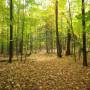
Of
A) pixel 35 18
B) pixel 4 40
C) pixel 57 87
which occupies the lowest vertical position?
pixel 57 87

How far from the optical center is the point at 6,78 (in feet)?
34.1

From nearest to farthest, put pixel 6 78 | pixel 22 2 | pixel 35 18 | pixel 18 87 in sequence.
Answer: pixel 18 87, pixel 6 78, pixel 22 2, pixel 35 18

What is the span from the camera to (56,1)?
2428 centimetres

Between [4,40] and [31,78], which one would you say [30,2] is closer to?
[31,78]

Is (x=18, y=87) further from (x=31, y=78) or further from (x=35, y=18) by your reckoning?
(x=35, y=18)

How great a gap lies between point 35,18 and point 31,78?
2113 centimetres

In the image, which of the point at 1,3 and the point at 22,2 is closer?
the point at 22,2

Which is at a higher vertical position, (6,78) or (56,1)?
(56,1)

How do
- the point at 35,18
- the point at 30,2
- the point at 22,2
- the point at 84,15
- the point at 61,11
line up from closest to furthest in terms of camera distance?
the point at 84,15 < the point at 30,2 < the point at 22,2 < the point at 61,11 < the point at 35,18

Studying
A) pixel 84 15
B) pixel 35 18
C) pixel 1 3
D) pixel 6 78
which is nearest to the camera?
pixel 6 78

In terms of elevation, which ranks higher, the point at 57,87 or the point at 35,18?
the point at 35,18

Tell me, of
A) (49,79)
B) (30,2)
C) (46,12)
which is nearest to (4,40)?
(46,12)

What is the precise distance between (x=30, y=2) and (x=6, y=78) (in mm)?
11034

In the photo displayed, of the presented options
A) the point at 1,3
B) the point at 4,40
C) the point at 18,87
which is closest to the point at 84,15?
the point at 18,87
